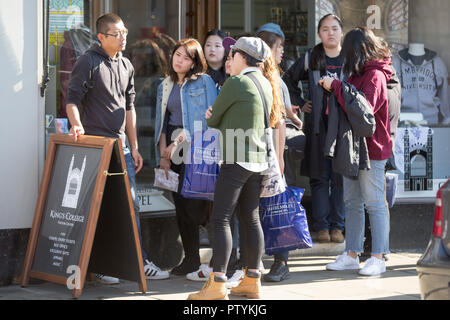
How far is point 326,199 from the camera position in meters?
8.00

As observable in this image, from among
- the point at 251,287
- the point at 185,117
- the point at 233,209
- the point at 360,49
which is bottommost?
the point at 251,287

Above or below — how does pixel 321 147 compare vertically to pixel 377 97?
below

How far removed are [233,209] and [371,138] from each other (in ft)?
5.52

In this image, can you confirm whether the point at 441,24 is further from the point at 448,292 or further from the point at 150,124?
the point at 448,292

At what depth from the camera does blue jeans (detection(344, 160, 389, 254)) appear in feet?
22.9

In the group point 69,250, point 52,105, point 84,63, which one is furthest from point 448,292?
point 52,105

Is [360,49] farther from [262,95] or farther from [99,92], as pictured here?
[99,92]

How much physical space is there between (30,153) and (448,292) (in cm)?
346

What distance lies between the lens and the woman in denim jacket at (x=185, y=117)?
681 centimetres

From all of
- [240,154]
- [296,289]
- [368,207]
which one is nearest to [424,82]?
[368,207]

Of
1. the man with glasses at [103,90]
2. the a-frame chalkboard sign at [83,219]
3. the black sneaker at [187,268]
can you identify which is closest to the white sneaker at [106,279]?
the man with glasses at [103,90]

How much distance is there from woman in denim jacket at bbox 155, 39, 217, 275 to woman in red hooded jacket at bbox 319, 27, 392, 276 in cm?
105

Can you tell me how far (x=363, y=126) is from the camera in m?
6.75

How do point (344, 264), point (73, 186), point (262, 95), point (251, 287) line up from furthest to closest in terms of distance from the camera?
point (344, 264) < point (73, 186) < point (251, 287) < point (262, 95)
